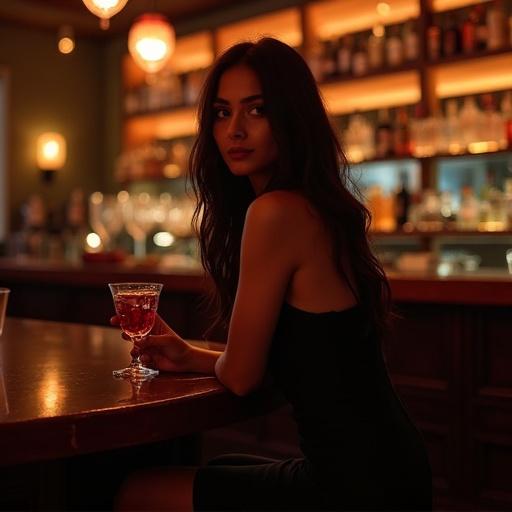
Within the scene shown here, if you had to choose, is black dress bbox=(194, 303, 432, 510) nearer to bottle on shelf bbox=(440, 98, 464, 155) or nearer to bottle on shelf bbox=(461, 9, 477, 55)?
bottle on shelf bbox=(440, 98, 464, 155)

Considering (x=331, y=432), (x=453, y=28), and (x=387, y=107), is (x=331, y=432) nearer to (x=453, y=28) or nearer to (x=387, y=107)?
(x=453, y=28)

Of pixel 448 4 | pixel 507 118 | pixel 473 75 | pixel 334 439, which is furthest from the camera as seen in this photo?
pixel 448 4

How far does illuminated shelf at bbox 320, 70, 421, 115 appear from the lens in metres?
4.95

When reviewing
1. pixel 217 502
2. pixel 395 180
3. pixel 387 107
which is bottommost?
pixel 217 502

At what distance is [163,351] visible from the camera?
1520 mm

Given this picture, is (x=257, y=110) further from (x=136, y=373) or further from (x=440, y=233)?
(x=440, y=233)

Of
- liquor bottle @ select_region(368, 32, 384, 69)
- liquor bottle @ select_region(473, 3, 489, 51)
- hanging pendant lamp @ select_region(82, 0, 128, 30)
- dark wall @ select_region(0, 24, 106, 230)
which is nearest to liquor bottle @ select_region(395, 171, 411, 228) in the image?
liquor bottle @ select_region(368, 32, 384, 69)

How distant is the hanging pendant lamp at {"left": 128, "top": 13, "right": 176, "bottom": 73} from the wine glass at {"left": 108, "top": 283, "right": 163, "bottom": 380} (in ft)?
10.8

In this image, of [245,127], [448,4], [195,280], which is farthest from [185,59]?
[245,127]

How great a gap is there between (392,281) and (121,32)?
4.69 metres

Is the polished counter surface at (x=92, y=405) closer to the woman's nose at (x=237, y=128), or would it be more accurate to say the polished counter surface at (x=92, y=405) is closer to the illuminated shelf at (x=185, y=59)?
the woman's nose at (x=237, y=128)

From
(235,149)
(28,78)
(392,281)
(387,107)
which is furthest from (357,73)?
(235,149)

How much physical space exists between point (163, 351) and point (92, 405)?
0.32 metres

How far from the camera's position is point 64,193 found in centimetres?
707
